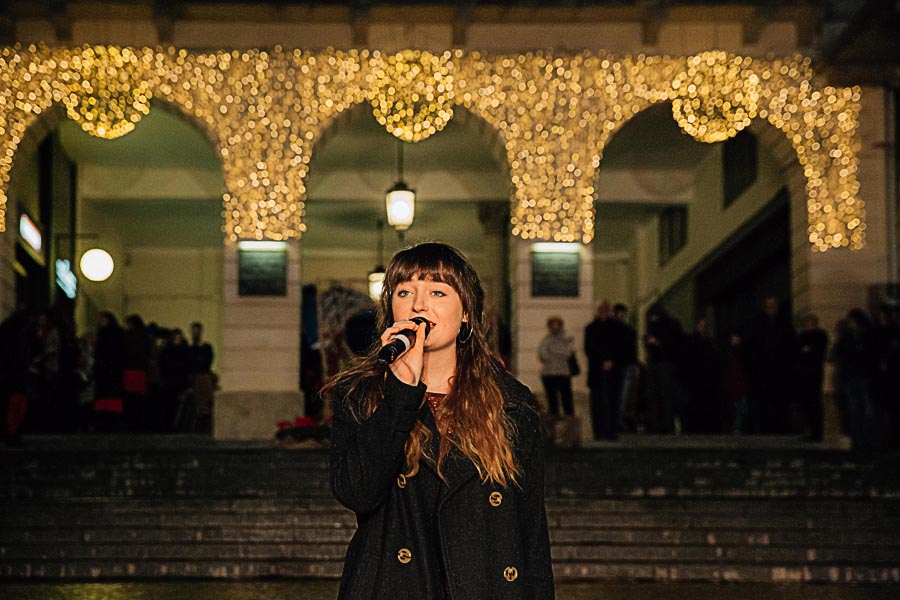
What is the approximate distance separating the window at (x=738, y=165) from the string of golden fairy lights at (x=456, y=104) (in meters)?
4.22

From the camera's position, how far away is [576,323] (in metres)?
17.8

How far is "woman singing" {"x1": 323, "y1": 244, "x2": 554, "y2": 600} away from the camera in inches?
124

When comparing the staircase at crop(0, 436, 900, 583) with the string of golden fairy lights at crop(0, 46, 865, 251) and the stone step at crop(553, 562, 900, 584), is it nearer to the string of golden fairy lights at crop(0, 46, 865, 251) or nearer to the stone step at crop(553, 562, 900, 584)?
the stone step at crop(553, 562, 900, 584)

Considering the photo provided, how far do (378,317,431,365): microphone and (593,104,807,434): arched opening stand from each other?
13566 mm

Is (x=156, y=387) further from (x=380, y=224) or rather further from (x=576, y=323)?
(x=380, y=224)

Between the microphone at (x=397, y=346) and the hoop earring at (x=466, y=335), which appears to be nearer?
the microphone at (x=397, y=346)

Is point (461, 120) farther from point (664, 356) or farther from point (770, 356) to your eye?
point (770, 356)

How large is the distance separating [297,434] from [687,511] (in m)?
4.84

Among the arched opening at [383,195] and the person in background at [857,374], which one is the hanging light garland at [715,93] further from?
the person in background at [857,374]

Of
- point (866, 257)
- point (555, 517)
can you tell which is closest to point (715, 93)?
point (866, 257)

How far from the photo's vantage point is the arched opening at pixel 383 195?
704 inches

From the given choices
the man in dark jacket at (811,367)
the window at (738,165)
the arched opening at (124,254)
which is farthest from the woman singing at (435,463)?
the window at (738,165)

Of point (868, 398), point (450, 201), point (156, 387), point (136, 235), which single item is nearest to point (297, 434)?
point (156, 387)

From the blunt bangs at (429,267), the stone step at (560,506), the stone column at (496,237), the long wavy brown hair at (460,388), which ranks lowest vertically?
the stone step at (560,506)
